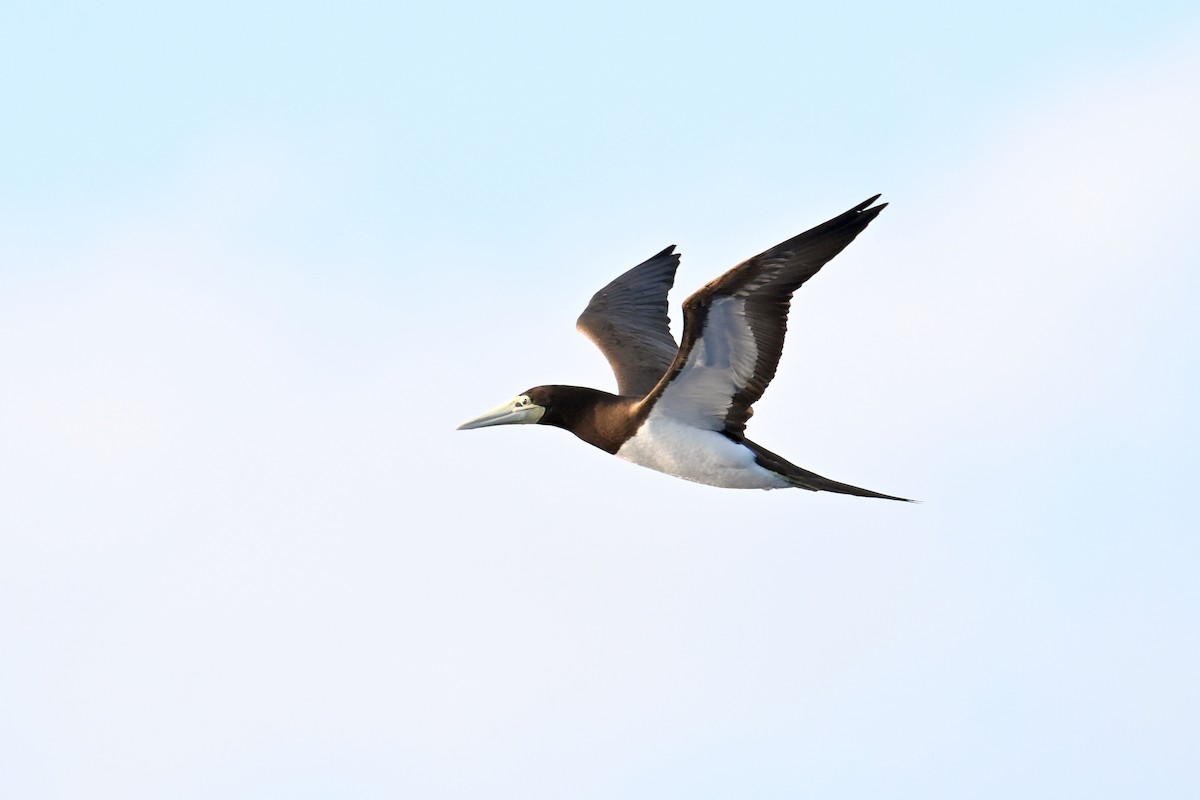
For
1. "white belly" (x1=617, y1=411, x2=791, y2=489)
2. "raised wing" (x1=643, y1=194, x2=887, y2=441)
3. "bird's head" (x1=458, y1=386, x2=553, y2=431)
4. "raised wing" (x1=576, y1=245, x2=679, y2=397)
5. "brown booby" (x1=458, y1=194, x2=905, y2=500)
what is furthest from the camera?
"raised wing" (x1=576, y1=245, x2=679, y2=397)

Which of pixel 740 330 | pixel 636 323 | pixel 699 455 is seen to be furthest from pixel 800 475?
pixel 636 323

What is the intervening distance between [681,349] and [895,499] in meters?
2.71

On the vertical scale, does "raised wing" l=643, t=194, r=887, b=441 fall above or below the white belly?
above

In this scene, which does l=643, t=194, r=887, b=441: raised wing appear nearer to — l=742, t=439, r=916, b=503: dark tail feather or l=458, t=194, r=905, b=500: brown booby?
l=458, t=194, r=905, b=500: brown booby

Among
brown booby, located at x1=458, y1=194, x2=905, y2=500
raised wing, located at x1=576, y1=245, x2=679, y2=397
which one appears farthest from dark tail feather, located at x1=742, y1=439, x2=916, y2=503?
raised wing, located at x1=576, y1=245, x2=679, y2=397

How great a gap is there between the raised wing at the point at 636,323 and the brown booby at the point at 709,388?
0.07 ft

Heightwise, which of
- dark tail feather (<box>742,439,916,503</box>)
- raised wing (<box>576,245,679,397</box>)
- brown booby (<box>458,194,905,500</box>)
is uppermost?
raised wing (<box>576,245,679,397</box>)

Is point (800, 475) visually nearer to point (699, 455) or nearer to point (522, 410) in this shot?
point (699, 455)

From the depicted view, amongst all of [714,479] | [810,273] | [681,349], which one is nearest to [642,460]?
[714,479]

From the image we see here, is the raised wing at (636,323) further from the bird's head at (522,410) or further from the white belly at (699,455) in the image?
the white belly at (699,455)

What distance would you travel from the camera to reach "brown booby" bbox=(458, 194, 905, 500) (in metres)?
14.9

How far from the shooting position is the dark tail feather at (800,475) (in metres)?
17.0

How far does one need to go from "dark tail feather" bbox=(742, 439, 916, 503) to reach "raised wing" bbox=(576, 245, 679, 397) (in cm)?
265

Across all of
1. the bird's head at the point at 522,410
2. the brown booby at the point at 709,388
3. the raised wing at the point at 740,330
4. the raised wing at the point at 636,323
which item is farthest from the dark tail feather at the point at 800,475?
the raised wing at the point at 636,323
